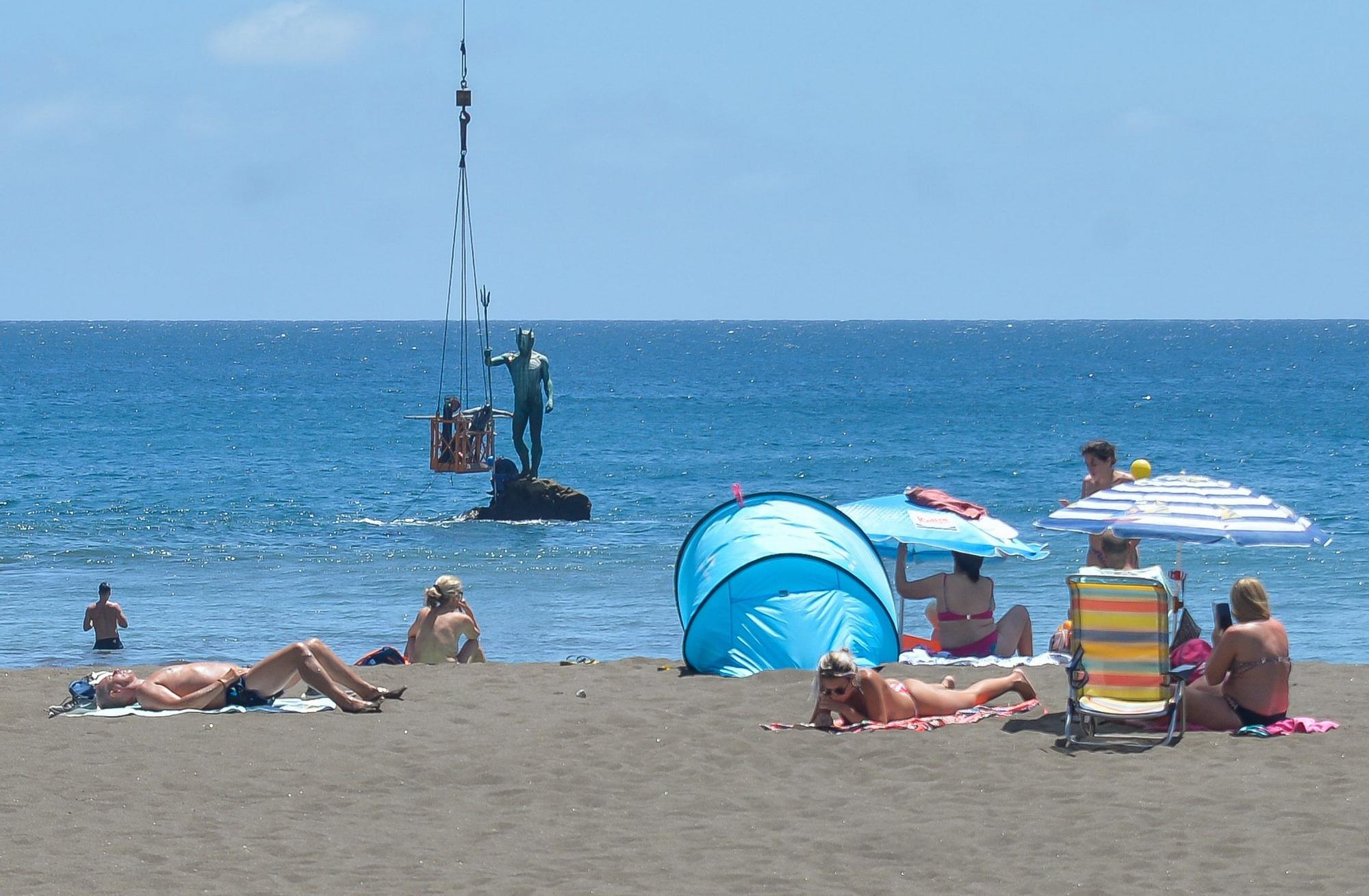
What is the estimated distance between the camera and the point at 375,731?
8.85m

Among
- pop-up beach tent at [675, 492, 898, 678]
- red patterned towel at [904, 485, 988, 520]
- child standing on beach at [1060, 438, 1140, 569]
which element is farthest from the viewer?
red patterned towel at [904, 485, 988, 520]

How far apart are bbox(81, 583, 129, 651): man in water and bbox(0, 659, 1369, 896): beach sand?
5988mm

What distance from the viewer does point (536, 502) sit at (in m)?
27.6

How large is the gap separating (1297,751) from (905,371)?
9356 cm

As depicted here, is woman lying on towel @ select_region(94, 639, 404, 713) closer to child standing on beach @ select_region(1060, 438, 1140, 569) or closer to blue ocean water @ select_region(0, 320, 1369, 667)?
child standing on beach @ select_region(1060, 438, 1140, 569)

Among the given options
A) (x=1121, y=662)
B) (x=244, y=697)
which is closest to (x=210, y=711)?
(x=244, y=697)

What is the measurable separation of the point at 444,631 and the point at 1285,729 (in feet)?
18.5

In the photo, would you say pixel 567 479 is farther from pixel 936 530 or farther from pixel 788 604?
pixel 936 530

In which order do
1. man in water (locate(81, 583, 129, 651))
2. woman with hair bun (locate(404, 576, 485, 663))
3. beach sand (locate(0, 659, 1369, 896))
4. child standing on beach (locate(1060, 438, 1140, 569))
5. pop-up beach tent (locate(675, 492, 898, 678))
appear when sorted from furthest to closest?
man in water (locate(81, 583, 129, 651)) < woman with hair bun (locate(404, 576, 485, 663)) < pop-up beach tent (locate(675, 492, 898, 678)) < child standing on beach (locate(1060, 438, 1140, 569)) < beach sand (locate(0, 659, 1369, 896))

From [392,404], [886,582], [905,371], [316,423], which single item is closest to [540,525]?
[886,582]

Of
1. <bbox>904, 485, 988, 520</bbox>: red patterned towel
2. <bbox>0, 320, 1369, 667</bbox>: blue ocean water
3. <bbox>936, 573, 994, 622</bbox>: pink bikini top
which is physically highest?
<bbox>904, 485, 988, 520</bbox>: red patterned towel

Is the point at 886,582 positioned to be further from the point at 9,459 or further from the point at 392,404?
the point at 392,404

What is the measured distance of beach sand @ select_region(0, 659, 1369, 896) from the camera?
20.9 feet

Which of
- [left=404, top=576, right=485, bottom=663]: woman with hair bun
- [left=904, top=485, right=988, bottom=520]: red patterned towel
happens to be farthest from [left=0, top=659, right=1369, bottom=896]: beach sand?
[left=904, top=485, right=988, bottom=520]: red patterned towel
